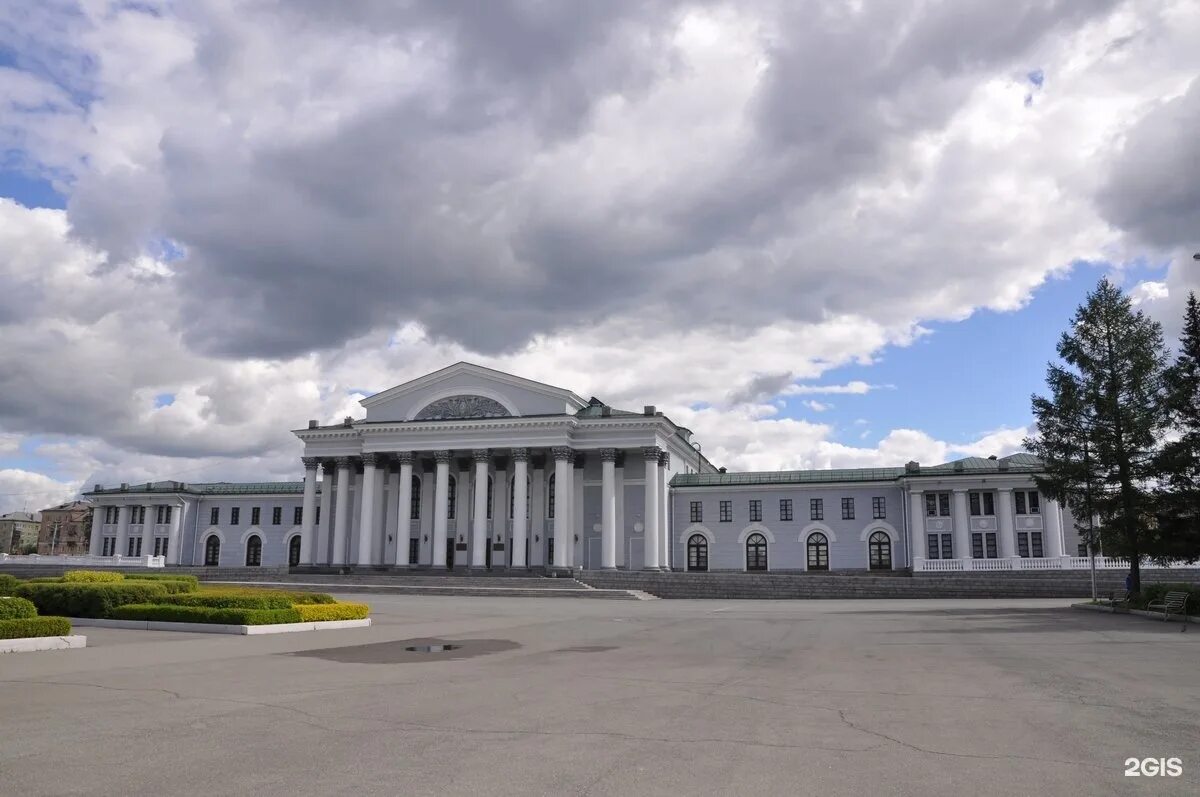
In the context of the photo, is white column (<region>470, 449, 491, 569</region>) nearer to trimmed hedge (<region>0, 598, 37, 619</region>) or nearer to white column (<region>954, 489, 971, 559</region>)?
white column (<region>954, 489, 971, 559</region>)

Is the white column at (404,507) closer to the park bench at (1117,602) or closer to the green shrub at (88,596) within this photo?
the green shrub at (88,596)

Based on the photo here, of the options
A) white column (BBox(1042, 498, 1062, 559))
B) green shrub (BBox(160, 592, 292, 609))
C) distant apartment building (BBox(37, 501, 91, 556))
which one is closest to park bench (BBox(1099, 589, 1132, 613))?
white column (BBox(1042, 498, 1062, 559))

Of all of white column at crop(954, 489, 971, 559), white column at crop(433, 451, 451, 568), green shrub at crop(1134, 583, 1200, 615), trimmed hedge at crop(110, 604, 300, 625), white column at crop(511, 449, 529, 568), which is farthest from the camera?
white column at crop(433, 451, 451, 568)

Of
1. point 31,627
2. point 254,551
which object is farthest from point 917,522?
point 254,551

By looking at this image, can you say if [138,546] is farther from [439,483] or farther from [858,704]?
[858,704]

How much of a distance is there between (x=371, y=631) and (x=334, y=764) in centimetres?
1363

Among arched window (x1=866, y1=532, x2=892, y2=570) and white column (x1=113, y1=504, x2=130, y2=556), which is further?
white column (x1=113, y1=504, x2=130, y2=556)

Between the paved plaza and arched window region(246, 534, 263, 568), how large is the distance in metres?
54.6

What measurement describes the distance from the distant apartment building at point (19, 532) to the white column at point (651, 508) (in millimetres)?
144826

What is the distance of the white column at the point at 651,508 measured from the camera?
171 ft

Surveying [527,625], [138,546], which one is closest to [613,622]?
[527,625]

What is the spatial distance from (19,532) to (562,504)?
509ft

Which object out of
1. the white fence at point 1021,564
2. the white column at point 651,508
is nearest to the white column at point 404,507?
the white column at point 651,508

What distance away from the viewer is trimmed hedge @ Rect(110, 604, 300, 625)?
19203 millimetres
